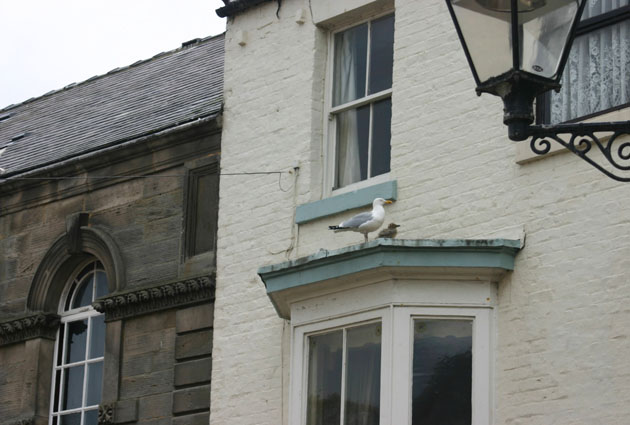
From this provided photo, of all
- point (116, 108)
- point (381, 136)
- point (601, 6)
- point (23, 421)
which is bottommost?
point (23, 421)

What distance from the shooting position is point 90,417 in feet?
46.2

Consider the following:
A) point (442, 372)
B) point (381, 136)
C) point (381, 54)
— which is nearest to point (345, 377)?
point (442, 372)

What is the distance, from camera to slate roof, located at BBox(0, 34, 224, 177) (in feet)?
48.8

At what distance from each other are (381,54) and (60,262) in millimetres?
4451

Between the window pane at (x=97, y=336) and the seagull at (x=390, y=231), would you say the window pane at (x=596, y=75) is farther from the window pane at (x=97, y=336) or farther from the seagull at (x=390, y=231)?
the window pane at (x=97, y=336)

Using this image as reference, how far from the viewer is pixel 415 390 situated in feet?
34.8

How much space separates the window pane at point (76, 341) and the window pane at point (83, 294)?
215mm

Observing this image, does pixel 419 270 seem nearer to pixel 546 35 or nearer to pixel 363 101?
pixel 363 101

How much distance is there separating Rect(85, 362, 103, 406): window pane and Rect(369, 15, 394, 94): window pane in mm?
4228

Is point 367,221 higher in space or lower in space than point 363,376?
higher

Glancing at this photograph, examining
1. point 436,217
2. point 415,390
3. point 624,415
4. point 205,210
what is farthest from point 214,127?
point 624,415

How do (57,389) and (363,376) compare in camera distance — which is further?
(57,389)

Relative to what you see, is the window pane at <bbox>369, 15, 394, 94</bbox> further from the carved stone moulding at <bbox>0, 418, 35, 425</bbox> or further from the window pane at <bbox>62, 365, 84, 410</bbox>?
the carved stone moulding at <bbox>0, 418, 35, 425</bbox>

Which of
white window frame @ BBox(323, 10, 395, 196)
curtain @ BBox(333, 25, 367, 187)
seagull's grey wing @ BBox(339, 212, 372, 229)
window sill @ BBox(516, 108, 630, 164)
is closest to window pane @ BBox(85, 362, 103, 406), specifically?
white window frame @ BBox(323, 10, 395, 196)
